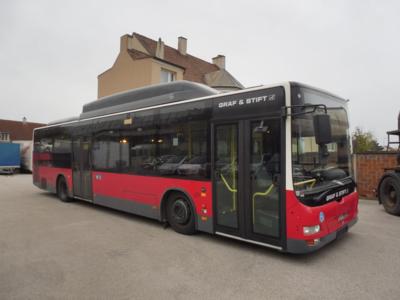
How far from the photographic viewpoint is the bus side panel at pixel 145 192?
5355 mm

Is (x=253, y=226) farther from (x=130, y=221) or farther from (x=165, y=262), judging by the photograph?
(x=130, y=221)

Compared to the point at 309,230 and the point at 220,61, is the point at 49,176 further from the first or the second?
the point at 220,61

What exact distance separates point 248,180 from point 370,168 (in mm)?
7911

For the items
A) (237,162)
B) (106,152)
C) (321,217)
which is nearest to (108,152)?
(106,152)

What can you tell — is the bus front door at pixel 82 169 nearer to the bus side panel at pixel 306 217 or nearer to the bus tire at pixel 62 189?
the bus tire at pixel 62 189

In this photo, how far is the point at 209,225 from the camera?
17.3 feet

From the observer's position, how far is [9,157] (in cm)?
2389

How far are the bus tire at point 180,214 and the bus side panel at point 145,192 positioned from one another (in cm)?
21

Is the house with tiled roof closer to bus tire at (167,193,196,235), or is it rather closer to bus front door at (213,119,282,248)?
bus tire at (167,193,196,235)

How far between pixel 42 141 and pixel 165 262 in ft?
29.6

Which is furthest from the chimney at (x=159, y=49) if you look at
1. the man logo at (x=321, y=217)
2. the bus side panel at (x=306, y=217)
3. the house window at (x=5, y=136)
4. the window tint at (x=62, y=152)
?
the house window at (x=5, y=136)

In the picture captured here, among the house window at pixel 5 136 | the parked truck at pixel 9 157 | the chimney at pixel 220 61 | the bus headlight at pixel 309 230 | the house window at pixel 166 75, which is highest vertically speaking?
the chimney at pixel 220 61

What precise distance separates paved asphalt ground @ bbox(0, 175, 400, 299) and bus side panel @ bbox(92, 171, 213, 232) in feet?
1.46

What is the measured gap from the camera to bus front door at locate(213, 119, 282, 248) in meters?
4.38
